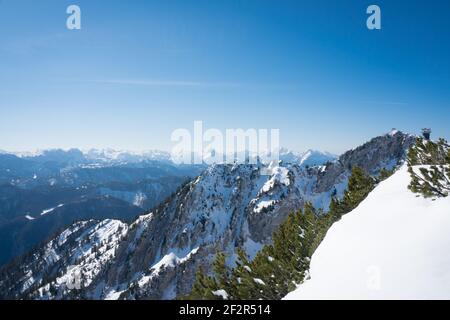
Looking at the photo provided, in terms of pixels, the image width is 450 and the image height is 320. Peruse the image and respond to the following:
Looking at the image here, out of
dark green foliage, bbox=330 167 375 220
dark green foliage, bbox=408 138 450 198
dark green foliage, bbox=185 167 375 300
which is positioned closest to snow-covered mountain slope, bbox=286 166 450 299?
dark green foliage, bbox=408 138 450 198

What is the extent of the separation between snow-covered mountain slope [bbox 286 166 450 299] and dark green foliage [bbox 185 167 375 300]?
6403 millimetres

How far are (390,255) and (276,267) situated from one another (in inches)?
506

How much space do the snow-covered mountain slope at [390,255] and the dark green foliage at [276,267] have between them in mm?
6403

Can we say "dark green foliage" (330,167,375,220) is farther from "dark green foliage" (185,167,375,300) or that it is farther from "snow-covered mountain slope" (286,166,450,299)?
"snow-covered mountain slope" (286,166,450,299)

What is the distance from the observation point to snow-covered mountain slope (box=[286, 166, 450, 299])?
37.8 ft

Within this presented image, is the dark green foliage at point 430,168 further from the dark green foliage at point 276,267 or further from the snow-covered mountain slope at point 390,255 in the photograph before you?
the dark green foliage at point 276,267

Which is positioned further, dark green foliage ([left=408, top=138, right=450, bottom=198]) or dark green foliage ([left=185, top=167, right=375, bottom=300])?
dark green foliage ([left=185, top=167, right=375, bottom=300])

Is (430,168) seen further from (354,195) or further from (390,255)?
(354,195)

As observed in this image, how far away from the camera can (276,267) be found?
25141 millimetres

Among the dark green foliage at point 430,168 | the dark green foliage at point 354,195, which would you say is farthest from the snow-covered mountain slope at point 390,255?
the dark green foliage at point 354,195

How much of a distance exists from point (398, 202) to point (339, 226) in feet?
12.9

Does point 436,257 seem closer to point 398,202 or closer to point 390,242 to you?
point 390,242
